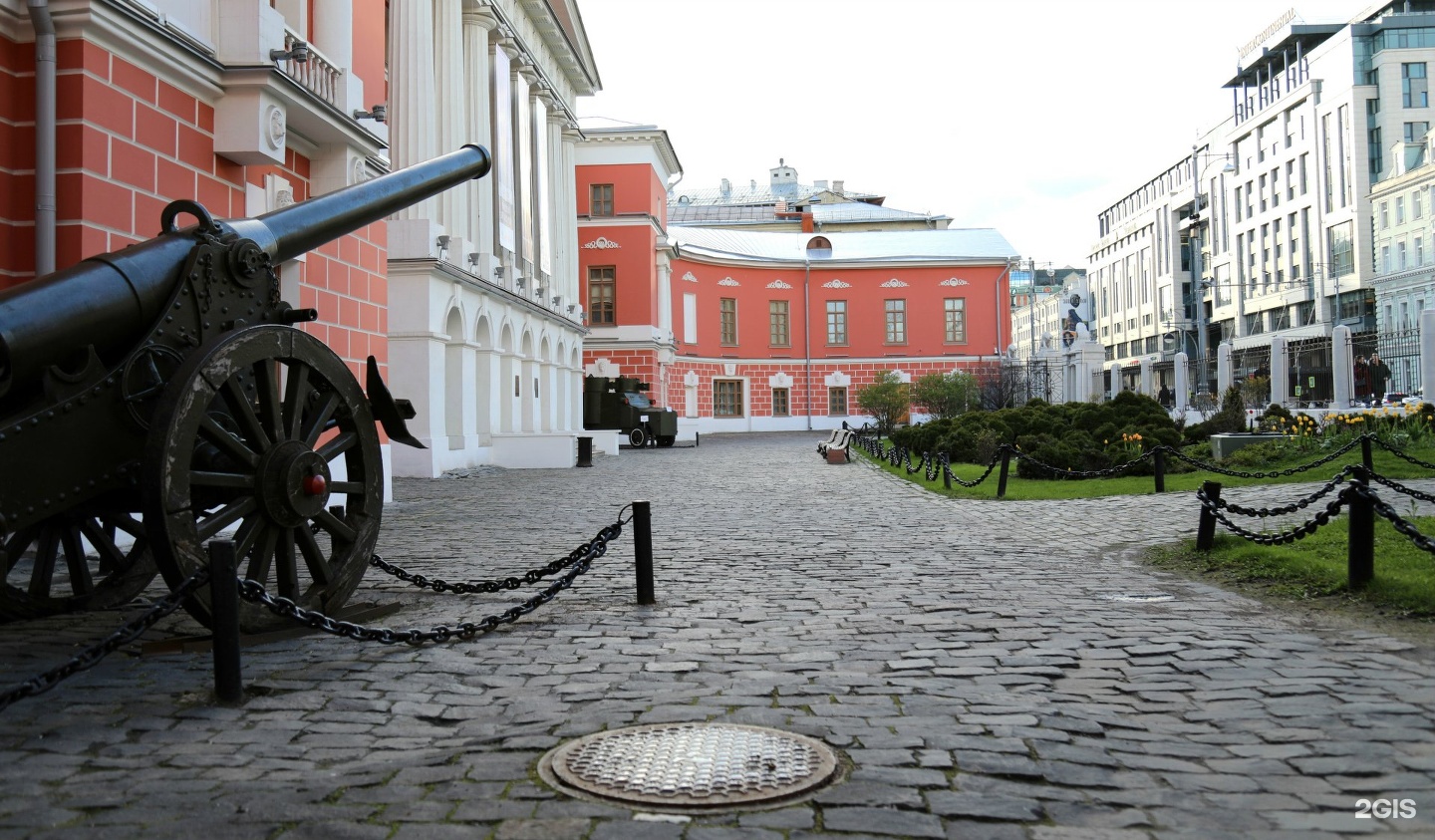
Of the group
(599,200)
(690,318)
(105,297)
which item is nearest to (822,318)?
(690,318)

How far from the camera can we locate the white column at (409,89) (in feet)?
→ 63.8

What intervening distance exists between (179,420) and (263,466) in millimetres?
532

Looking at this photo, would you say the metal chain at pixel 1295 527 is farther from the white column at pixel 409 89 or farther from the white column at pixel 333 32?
the white column at pixel 409 89

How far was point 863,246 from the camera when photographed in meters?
52.0

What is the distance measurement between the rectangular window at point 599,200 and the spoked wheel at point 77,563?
3567cm

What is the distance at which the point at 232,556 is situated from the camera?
423cm

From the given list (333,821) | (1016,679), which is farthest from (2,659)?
(1016,679)

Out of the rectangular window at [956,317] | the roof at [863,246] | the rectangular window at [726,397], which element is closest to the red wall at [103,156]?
the roof at [863,246]

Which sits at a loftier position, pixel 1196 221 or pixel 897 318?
pixel 1196 221

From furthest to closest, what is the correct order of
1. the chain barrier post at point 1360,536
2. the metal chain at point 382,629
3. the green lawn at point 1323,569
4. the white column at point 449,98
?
the white column at point 449,98 < the chain barrier post at point 1360,536 < the green lawn at point 1323,569 < the metal chain at point 382,629

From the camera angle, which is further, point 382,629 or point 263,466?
point 382,629

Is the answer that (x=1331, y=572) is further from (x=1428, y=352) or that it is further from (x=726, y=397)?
(x=726, y=397)

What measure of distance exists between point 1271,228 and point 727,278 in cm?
3425

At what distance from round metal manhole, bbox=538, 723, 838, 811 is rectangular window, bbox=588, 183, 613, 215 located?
1498 inches
